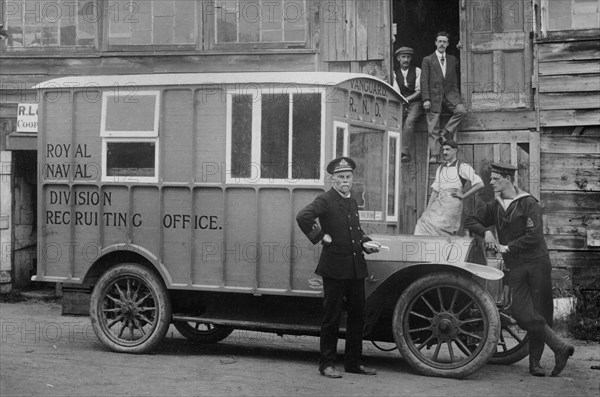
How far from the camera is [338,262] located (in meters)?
8.22

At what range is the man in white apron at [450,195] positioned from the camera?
11641 millimetres

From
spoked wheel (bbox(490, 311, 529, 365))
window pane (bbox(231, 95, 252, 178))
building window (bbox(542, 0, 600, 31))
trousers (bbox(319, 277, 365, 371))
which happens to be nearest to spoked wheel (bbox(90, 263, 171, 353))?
window pane (bbox(231, 95, 252, 178))

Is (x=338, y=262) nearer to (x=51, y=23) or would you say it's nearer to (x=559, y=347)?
(x=559, y=347)

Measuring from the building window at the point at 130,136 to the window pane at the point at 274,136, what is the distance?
1152 millimetres

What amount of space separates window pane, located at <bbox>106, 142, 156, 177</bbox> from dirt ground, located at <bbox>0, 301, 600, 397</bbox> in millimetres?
1832

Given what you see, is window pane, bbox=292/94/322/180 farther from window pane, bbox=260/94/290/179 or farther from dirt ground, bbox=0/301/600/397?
dirt ground, bbox=0/301/600/397

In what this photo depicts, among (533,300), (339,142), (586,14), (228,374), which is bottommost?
(228,374)

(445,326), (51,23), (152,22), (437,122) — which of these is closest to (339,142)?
(445,326)

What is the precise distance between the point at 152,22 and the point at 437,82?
4.73m

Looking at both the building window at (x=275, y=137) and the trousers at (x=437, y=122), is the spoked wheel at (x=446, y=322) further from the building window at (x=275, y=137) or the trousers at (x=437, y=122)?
the trousers at (x=437, y=122)

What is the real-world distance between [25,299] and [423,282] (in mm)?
8404

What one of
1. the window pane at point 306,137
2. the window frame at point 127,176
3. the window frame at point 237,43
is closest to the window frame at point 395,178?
the window pane at point 306,137

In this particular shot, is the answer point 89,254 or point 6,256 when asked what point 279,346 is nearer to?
point 89,254

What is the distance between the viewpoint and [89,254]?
31.1 feet
